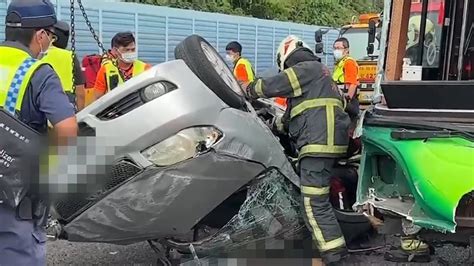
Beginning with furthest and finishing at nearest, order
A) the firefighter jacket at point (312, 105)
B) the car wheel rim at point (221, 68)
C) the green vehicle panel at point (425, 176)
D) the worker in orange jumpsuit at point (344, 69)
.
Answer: the worker in orange jumpsuit at point (344, 69) < the firefighter jacket at point (312, 105) < the car wheel rim at point (221, 68) < the green vehicle panel at point (425, 176)

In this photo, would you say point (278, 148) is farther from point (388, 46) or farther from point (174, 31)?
point (174, 31)

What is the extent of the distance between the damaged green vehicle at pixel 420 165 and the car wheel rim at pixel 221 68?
0.77 meters

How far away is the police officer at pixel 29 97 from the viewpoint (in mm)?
2695

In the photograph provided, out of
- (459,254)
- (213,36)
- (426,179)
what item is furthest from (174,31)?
(426,179)

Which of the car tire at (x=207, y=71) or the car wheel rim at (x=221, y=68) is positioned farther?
the car wheel rim at (x=221, y=68)

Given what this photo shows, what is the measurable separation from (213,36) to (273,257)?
11.0 m

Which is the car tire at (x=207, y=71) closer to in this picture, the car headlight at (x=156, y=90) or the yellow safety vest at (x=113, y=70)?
the car headlight at (x=156, y=90)

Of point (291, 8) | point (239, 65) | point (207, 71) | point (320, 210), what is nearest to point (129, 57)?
point (207, 71)

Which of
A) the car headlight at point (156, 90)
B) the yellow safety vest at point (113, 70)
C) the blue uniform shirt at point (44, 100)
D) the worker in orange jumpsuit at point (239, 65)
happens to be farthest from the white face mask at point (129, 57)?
the worker in orange jumpsuit at point (239, 65)

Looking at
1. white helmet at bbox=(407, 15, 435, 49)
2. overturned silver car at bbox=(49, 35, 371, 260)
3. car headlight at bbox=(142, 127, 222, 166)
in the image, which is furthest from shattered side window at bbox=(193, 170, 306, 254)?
white helmet at bbox=(407, 15, 435, 49)

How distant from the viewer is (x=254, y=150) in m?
3.77

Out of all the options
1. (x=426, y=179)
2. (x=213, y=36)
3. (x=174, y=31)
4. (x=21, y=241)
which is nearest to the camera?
(x=21, y=241)

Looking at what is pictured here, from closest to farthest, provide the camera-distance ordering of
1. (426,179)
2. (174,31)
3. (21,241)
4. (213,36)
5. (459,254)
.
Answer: (21,241) < (426,179) < (459,254) < (174,31) < (213,36)

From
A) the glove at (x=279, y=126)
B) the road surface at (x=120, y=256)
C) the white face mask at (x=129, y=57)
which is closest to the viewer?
the glove at (x=279, y=126)
